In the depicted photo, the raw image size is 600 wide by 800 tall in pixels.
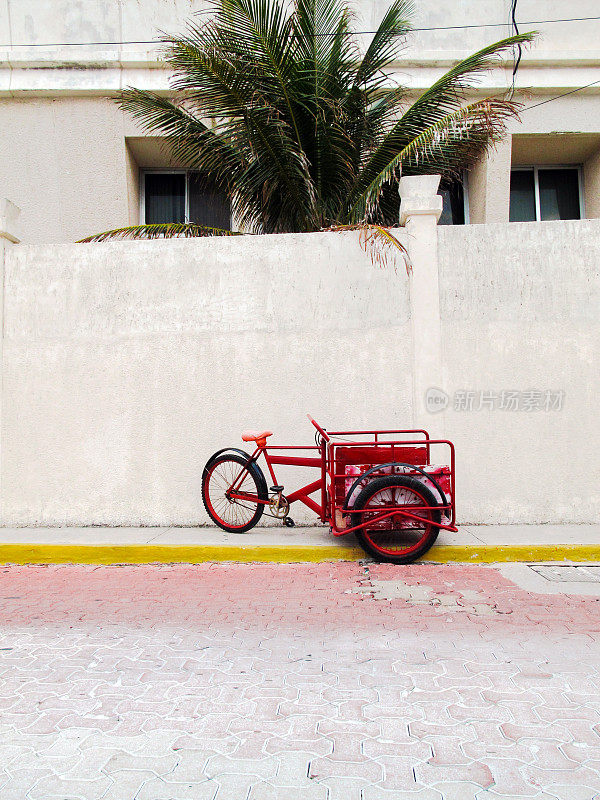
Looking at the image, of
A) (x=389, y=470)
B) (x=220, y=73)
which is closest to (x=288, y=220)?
(x=220, y=73)

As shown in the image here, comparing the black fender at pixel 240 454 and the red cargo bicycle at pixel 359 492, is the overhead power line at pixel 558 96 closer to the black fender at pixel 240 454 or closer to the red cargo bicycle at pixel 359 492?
the red cargo bicycle at pixel 359 492

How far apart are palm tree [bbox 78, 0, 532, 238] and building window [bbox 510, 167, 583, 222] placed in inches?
124

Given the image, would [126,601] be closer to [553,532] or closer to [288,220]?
[553,532]

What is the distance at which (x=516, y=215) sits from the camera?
11859 millimetres

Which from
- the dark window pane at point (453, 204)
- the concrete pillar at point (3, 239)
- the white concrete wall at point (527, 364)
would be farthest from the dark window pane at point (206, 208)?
the white concrete wall at point (527, 364)

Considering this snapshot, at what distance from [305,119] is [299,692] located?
23.9 feet

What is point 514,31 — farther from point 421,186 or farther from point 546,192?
point 421,186

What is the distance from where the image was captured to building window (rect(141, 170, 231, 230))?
1159 cm

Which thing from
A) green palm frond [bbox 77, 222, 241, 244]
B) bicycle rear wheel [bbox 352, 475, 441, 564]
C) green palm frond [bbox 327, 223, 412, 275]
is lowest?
bicycle rear wheel [bbox 352, 475, 441, 564]

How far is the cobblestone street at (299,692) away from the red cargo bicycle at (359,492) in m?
0.68

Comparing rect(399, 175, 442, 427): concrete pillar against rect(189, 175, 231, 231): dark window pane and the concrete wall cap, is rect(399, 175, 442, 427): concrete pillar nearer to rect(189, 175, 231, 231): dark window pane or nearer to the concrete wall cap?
the concrete wall cap

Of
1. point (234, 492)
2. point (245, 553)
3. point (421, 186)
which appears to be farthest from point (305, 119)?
point (245, 553)

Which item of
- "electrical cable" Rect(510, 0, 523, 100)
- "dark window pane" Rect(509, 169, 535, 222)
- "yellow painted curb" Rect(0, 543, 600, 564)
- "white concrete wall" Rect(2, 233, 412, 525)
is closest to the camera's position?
"yellow painted curb" Rect(0, 543, 600, 564)

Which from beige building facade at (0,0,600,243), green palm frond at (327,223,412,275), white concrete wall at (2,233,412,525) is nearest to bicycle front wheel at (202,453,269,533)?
white concrete wall at (2,233,412,525)
